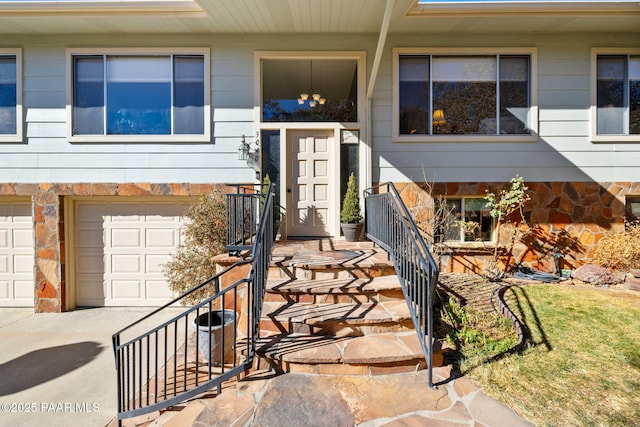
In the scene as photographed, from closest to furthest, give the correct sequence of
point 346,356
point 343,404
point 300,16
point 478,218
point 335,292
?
point 343,404 < point 346,356 < point 335,292 < point 300,16 < point 478,218

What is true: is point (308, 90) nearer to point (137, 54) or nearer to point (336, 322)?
point (137, 54)

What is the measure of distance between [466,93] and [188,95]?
4800mm

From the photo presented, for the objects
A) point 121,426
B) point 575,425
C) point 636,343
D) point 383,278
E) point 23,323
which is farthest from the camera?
point 23,323

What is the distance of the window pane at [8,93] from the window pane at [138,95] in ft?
5.37

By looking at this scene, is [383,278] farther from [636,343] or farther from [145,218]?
[145,218]

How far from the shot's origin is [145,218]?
5539 millimetres

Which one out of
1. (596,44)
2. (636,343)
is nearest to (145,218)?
(636,343)

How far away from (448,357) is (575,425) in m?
0.94

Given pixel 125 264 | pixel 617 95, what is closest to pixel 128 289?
pixel 125 264

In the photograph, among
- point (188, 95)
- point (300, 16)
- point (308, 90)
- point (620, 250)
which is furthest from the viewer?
point (308, 90)

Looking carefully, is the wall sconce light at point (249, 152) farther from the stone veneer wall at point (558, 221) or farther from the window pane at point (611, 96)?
the window pane at point (611, 96)

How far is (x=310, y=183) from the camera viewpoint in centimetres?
543

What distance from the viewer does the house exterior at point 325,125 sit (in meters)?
5.30

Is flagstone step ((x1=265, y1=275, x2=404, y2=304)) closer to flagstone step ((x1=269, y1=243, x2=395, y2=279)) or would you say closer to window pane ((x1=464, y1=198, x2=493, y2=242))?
flagstone step ((x1=269, y1=243, x2=395, y2=279))
